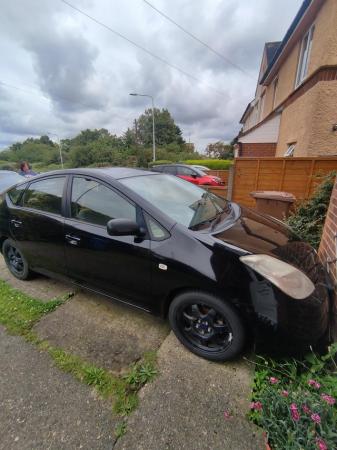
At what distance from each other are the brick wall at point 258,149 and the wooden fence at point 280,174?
4.05m

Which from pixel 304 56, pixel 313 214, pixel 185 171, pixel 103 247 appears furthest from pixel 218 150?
pixel 103 247

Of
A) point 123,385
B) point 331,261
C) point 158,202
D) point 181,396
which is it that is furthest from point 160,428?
point 331,261

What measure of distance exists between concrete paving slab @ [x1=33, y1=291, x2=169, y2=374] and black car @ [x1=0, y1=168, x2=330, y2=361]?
32cm

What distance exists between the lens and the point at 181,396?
160cm

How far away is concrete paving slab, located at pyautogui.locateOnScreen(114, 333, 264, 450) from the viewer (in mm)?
1339

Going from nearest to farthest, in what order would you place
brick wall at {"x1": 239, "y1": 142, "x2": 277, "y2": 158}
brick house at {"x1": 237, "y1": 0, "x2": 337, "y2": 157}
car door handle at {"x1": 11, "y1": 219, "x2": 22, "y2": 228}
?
1. car door handle at {"x1": 11, "y1": 219, "x2": 22, "y2": 228}
2. brick house at {"x1": 237, "y1": 0, "x2": 337, "y2": 157}
3. brick wall at {"x1": 239, "y1": 142, "x2": 277, "y2": 158}

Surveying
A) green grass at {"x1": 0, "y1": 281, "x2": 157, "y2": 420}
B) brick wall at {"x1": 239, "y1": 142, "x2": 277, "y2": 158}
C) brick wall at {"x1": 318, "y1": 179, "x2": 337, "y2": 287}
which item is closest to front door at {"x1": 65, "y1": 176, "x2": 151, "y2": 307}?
green grass at {"x1": 0, "y1": 281, "x2": 157, "y2": 420}

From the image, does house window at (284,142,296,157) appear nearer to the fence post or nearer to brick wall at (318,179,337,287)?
the fence post

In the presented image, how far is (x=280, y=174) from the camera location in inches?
253

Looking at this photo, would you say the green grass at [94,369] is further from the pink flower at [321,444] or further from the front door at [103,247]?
the pink flower at [321,444]

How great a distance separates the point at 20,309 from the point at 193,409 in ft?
7.10

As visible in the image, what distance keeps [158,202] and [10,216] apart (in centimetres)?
215

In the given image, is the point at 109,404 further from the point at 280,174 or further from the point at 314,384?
the point at 280,174

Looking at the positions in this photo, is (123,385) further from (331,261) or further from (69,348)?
(331,261)
